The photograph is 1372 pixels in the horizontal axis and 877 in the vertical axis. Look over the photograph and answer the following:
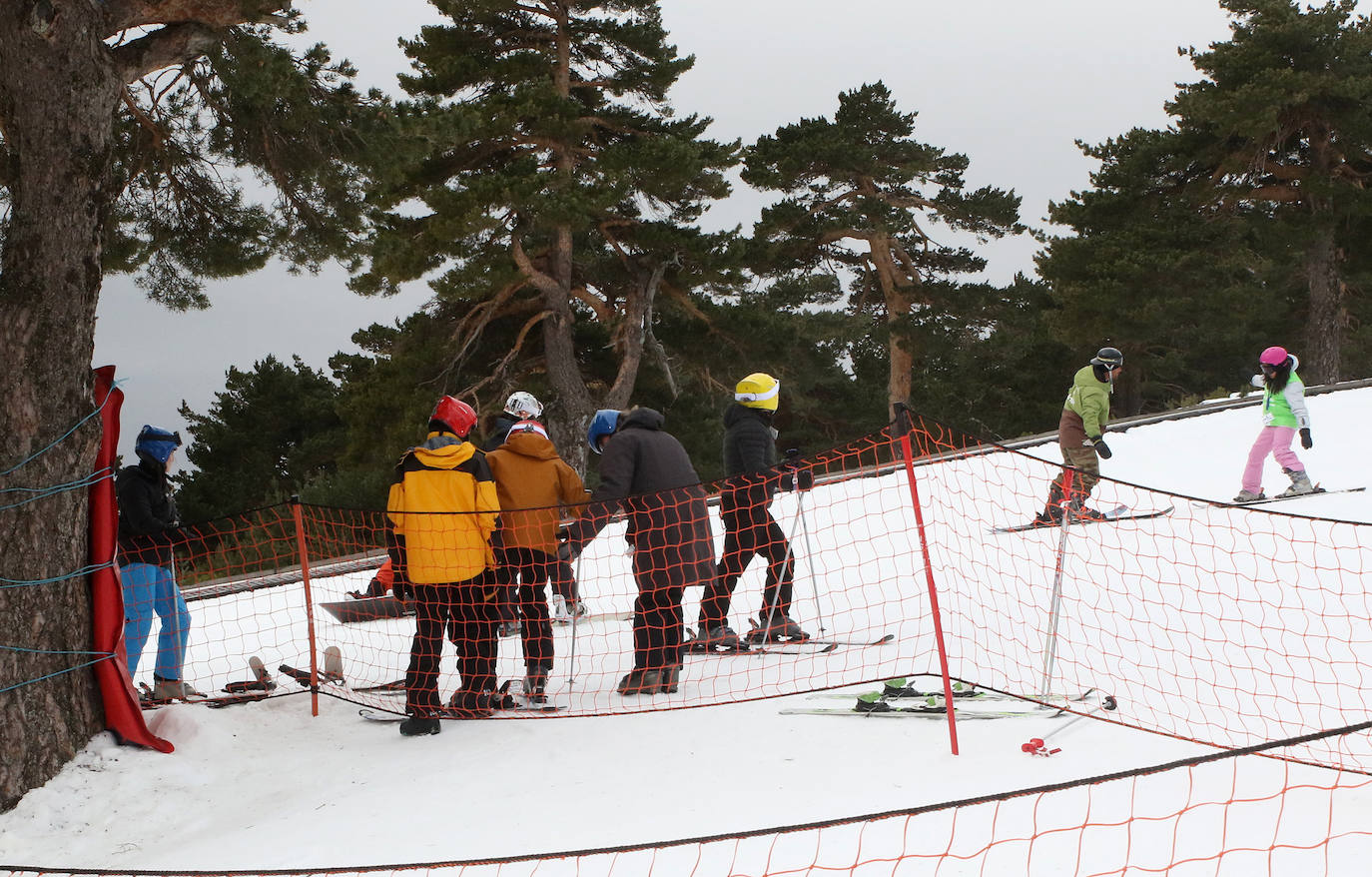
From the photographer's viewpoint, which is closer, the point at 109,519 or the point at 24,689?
the point at 24,689

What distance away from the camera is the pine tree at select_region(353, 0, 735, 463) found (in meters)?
17.0

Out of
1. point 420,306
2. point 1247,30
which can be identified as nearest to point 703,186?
point 420,306

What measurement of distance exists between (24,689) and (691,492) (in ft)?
9.90

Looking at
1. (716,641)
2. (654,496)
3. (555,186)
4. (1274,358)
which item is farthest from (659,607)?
(555,186)

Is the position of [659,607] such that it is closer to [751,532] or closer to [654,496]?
[654,496]

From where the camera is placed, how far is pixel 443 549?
17.1 feet

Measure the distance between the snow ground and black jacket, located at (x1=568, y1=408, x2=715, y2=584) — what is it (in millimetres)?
719

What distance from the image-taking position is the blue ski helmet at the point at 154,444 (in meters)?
5.91

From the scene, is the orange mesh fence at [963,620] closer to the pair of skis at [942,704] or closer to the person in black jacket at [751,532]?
the person in black jacket at [751,532]

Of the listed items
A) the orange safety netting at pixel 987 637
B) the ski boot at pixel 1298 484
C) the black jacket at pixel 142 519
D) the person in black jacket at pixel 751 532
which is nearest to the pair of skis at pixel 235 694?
the orange safety netting at pixel 987 637

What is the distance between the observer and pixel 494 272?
57.2 feet

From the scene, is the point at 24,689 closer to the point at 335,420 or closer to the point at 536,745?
the point at 536,745

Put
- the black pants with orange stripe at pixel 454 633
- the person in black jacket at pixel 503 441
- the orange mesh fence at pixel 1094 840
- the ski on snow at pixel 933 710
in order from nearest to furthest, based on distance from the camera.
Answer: the orange mesh fence at pixel 1094 840
the ski on snow at pixel 933 710
the black pants with orange stripe at pixel 454 633
the person in black jacket at pixel 503 441

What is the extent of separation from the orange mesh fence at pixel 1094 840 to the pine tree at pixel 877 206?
19.1m
